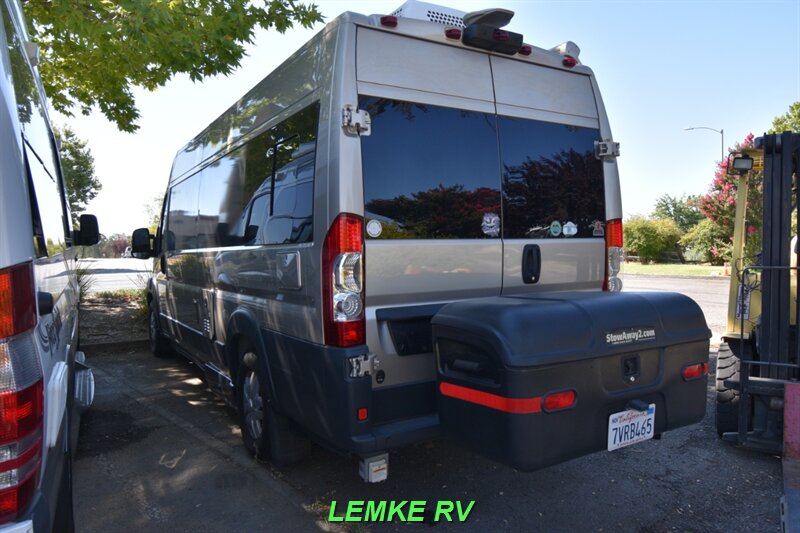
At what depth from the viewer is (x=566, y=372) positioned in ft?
8.25

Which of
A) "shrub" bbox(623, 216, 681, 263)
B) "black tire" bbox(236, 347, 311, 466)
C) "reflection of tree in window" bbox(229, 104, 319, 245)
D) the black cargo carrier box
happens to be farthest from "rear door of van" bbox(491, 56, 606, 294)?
"shrub" bbox(623, 216, 681, 263)

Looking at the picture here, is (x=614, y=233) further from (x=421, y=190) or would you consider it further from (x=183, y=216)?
(x=183, y=216)

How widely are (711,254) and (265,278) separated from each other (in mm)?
30297

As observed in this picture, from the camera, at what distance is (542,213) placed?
3.66 metres

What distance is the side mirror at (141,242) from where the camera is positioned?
6.85 meters

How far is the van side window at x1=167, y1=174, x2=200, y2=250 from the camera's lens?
213 inches

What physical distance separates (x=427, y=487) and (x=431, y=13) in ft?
10.1

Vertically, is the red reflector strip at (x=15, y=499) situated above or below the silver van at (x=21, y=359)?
below

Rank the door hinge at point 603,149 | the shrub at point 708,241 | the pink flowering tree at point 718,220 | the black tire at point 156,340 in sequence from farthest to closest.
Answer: the shrub at point 708,241, the pink flowering tree at point 718,220, the black tire at point 156,340, the door hinge at point 603,149

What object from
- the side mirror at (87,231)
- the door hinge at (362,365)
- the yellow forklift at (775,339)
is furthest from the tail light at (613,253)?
the side mirror at (87,231)

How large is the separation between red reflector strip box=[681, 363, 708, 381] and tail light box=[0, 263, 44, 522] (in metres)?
2.96

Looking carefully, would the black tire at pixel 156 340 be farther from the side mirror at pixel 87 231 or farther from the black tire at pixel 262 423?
the black tire at pixel 262 423

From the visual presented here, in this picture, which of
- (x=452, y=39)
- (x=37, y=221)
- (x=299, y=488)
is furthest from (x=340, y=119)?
(x=299, y=488)

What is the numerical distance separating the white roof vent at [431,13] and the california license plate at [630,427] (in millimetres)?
2483
